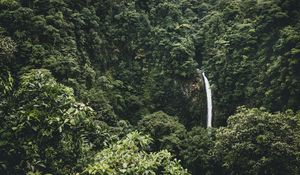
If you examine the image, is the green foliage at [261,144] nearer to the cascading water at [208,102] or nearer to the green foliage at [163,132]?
the green foliage at [163,132]

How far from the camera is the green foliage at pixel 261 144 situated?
18.0m

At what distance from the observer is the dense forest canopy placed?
6.70 m

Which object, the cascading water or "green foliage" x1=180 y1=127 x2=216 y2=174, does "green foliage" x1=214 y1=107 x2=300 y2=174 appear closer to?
"green foliage" x1=180 y1=127 x2=216 y2=174

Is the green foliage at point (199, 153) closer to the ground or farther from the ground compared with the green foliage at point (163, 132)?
closer to the ground

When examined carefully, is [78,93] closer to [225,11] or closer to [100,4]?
[100,4]

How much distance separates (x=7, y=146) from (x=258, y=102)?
20.7 meters

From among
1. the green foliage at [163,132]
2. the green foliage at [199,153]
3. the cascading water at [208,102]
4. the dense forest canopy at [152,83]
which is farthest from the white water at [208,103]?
the green foliage at [199,153]

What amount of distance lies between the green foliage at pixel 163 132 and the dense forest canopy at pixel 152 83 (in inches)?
3.3

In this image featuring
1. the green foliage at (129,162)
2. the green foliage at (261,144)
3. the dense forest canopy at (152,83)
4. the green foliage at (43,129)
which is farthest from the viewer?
Answer: the green foliage at (261,144)

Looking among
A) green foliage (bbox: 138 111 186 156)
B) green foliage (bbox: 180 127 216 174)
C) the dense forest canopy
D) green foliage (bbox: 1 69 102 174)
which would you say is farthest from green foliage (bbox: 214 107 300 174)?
green foliage (bbox: 1 69 102 174)

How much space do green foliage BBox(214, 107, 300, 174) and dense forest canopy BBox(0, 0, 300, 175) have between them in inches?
2.3

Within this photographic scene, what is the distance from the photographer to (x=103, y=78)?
25188mm

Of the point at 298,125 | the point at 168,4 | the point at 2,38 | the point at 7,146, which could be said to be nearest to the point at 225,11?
the point at 168,4

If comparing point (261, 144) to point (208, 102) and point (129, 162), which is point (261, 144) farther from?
point (129, 162)
